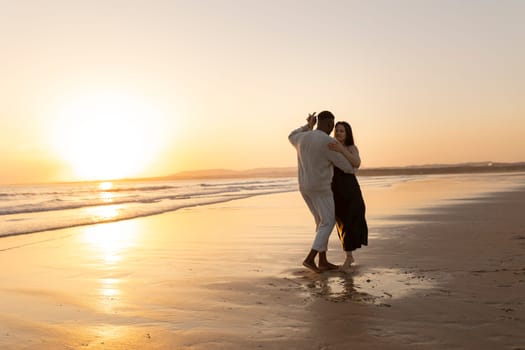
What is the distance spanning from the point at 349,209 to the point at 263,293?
1.86 meters

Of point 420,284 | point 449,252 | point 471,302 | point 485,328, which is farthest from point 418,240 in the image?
point 485,328

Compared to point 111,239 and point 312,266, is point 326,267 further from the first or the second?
point 111,239

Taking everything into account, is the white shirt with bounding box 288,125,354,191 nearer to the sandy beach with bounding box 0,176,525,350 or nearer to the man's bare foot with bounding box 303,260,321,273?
the man's bare foot with bounding box 303,260,321,273

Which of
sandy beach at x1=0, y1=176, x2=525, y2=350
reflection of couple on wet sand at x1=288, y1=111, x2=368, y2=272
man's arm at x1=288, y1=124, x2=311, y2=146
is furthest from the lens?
man's arm at x1=288, y1=124, x2=311, y2=146

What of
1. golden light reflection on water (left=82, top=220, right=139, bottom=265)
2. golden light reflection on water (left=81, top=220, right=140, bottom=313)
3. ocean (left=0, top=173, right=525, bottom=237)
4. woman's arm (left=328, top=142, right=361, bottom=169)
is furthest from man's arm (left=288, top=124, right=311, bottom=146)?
ocean (left=0, top=173, right=525, bottom=237)

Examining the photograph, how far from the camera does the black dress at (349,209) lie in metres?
6.87

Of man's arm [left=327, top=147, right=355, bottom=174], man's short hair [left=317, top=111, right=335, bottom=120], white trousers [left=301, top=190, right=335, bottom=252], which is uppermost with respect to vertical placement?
man's short hair [left=317, top=111, right=335, bottom=120]

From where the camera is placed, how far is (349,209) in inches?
271

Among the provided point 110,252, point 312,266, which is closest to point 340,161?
point 312,266

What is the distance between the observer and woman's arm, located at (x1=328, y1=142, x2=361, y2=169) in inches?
258

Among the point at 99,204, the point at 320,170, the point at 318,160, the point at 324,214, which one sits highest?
the point at 318,160

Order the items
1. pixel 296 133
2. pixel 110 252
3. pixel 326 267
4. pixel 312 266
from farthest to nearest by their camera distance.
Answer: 1. pixel 110 252
2. pixel 296 133
3. pixel 326 267
4. pixel 312 266

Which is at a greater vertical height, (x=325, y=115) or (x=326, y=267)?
(x=325, y=115)

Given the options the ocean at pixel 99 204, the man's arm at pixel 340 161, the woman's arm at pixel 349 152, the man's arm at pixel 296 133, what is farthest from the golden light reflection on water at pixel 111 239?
the woman's arm at pixel 349 152
